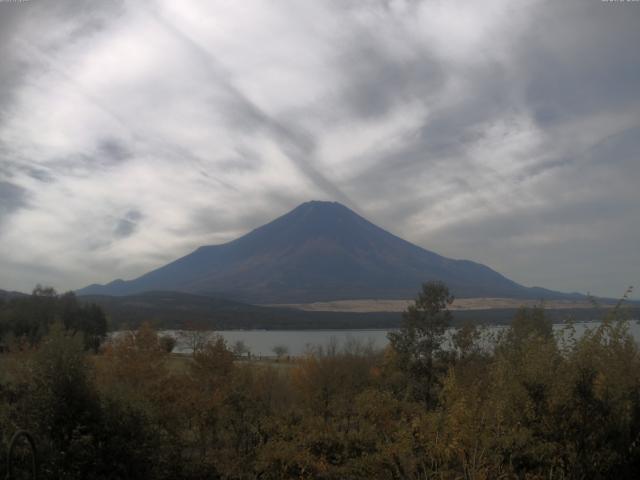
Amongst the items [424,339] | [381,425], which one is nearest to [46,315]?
[424,339]

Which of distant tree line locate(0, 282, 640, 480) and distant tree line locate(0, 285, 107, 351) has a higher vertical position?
distant tree line locate(0, 285, 107, 351)

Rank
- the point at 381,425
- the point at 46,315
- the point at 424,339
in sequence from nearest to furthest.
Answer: the point at 381,425
the point at 424,339
the point at 46,315

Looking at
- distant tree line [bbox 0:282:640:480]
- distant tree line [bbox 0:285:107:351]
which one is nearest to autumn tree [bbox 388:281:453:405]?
distant tree line [bbox 0:282:640:480]

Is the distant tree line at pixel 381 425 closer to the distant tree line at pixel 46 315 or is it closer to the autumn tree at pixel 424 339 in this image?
the autumn tree at pixel 424 339

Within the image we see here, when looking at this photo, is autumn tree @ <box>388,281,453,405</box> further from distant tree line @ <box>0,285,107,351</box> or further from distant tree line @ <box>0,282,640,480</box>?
distant tree line @ <box>0,285,107,351</box>

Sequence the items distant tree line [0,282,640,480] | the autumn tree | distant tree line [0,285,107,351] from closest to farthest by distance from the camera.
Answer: distant tree line [0,282,640,480], the autumn tree, distant tree line [0,285,107,351]

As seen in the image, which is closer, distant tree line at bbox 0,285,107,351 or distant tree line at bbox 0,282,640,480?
distant tree line at bbox 0,282,640,480

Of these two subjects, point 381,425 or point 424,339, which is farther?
point 424,339

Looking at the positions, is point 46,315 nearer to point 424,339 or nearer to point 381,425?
point 424,339

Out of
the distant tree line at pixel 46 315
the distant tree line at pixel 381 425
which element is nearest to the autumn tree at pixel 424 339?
the distant tree line at pixel 381 425

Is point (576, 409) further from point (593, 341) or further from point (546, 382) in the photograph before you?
point (593, 341)

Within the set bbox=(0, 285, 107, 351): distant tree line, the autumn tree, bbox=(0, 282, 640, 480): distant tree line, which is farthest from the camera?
bbox=(0, 285, 107, 351): distant tree line

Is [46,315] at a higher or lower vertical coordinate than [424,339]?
higher

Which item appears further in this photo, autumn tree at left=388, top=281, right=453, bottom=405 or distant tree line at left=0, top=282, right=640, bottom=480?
autumn tree at left=388, top=281, right=453, bottom=405
